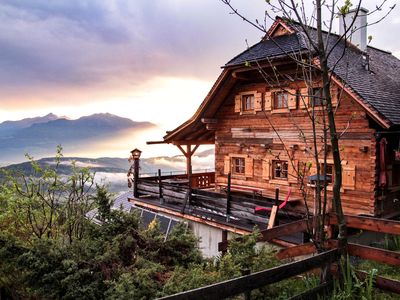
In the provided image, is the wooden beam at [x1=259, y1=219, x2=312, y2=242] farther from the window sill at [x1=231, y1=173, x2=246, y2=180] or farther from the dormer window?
the window sill at [x1=231, y1=173, x2=246, y2=180]

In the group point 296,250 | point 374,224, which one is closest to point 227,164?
point 296,250

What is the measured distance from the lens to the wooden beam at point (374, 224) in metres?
5.55

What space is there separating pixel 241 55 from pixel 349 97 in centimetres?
480

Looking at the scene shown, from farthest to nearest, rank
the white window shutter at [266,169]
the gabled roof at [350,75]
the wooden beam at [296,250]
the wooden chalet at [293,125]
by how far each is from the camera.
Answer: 1. the white window shutter at [266,169]
2. the wooden chalet at [293,125]
3. the gabled roof at [350,75]
4. the wooden beam at [296,250]

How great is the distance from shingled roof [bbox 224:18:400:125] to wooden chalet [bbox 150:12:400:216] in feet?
0.14

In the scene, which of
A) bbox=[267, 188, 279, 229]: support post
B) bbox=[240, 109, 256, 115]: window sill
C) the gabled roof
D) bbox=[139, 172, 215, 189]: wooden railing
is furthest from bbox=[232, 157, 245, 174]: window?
bbox=[267, 188, 279, 229]: support post

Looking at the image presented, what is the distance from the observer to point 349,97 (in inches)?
410

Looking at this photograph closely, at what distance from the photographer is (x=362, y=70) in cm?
1273

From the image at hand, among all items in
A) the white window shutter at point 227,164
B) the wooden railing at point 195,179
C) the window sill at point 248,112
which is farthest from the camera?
the wooden railing at point 195,179

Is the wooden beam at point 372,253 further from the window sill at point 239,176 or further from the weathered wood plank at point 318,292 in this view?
the window sill at point 239,176

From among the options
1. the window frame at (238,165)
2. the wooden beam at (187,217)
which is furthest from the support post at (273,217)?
the window frame at (238,165)

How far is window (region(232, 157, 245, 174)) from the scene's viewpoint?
1464cm

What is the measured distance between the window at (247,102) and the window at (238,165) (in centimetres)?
201

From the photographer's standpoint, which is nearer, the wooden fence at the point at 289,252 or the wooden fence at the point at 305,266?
the wooden fence at the point at 305,266
